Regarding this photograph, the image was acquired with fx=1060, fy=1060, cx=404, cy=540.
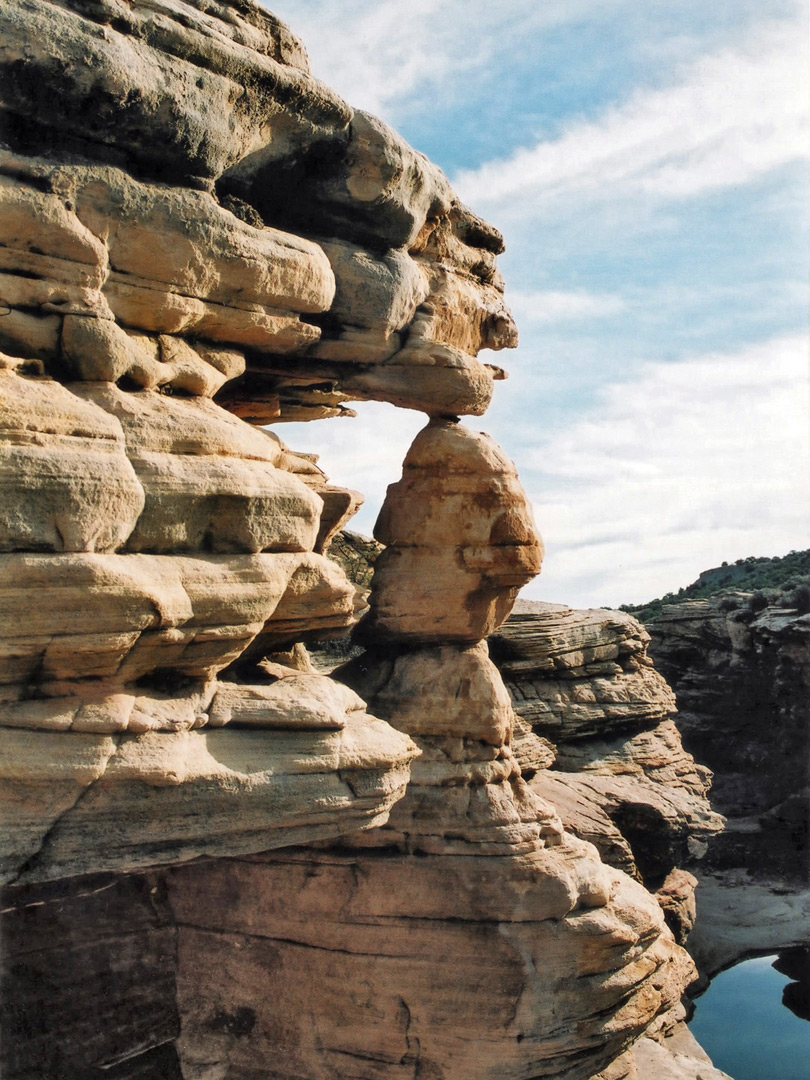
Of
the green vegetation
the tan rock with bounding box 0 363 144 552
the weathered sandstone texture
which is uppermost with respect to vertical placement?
the green vegetation

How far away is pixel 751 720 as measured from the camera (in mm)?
34500

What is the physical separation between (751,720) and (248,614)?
2713cm

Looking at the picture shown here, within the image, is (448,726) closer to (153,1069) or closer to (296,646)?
(296,646)

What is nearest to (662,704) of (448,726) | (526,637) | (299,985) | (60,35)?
(526,637)

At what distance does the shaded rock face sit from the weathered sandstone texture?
22.4 ft

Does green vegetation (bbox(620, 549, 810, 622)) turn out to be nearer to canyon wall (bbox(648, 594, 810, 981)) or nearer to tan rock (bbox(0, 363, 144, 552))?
canyon wall (bbox(648, 594, 810, 981))

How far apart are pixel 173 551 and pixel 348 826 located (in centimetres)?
393

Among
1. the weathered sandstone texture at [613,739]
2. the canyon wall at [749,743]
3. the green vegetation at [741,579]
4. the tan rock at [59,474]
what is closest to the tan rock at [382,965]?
the tan rock at [59,474]

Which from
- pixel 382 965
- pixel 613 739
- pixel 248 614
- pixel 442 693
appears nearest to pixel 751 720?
pixel 613 739

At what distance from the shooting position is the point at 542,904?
14.4 m

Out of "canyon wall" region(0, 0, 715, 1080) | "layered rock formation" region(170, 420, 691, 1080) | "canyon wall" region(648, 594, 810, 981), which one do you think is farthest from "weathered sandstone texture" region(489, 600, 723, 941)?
"layered rock formation" region(170, 420, 691, 1080)

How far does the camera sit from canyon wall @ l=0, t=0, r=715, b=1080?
1016 centimetres

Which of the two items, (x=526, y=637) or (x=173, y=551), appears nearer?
(x=173, y=551)

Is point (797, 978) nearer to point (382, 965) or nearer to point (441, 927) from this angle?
point (441, 927)
